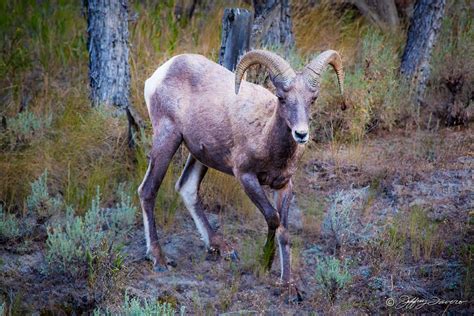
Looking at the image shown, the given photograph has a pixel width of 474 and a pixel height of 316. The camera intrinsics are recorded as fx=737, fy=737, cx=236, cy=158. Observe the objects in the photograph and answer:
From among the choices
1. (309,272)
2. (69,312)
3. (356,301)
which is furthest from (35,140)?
(356,301)

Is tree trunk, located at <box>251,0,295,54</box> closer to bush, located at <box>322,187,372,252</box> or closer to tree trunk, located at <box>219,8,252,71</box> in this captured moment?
tree trunk, located at <box>219,8,252,71</box>

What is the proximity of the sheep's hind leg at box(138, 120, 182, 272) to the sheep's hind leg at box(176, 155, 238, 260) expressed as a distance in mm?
340

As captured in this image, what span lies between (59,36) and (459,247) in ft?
19.8

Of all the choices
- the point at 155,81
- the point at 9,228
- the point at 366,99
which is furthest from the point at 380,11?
Result: the point at 9,228

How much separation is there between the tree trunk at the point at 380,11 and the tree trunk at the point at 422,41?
159 centimetres

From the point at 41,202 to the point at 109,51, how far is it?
213 cm

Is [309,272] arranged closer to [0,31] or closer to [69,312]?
[69,312]

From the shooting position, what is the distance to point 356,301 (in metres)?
5.50

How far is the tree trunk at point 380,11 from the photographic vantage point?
34.3ft

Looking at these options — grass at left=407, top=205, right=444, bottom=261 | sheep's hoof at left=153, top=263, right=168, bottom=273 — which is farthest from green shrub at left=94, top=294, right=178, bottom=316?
grass at left=407, top=205, right=444, bottom=261

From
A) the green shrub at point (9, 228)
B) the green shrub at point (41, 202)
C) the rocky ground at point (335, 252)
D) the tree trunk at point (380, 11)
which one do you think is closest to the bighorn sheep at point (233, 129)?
the rocky ground at point (335, 252)

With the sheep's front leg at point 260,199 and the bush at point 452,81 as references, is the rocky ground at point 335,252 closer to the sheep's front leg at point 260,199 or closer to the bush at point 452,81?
the sheep's front leg at point 260,199

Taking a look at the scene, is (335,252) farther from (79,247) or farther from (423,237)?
(79,247)

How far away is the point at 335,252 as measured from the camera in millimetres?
6258
